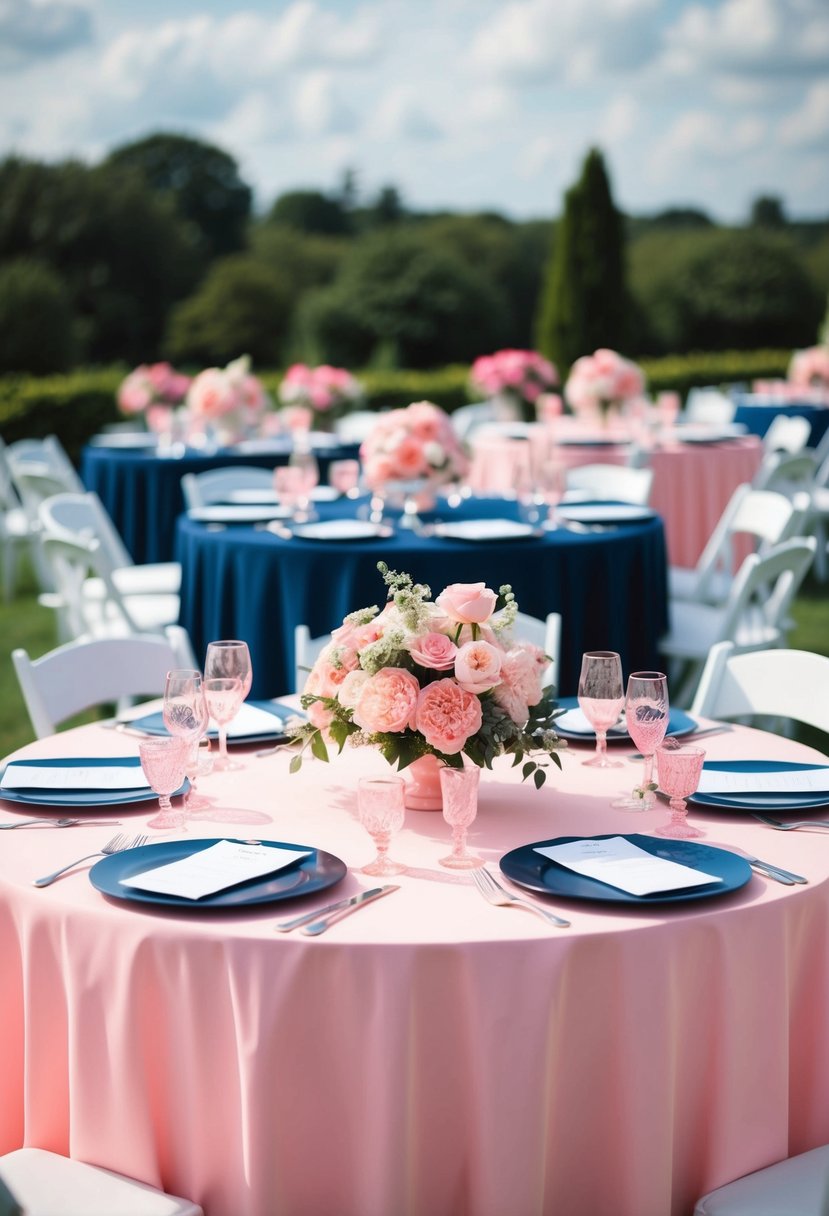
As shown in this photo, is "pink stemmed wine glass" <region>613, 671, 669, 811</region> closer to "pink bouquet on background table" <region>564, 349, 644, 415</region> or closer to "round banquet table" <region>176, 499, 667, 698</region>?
"round banquet table" <region>176, 499, 667, 698</region>

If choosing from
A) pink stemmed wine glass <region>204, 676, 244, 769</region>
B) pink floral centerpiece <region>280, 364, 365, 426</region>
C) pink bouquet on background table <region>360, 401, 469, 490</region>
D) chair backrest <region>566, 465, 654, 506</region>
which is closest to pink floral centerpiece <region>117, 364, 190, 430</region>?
pink floral centerpiece <region>280, 364, 365, 426</region>

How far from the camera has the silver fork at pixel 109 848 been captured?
208cm

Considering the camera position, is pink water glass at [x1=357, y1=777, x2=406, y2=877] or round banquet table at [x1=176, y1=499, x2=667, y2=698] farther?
round banquet table at [x1=176, y1=499, x2=667, y2=698]

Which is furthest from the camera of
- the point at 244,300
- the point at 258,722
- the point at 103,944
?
the point at 244,300

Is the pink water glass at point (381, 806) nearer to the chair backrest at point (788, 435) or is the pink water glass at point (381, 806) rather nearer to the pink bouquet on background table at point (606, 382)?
the pink bouquet on background table at point (606, 382)

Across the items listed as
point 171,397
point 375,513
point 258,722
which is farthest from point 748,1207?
point 171,397

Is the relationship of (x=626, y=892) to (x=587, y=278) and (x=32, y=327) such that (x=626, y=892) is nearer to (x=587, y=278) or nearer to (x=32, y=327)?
(x=587, y=278)

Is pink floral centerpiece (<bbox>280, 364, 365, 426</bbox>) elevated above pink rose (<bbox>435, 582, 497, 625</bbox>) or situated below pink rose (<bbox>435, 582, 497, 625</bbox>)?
above

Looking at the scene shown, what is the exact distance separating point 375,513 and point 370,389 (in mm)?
9829

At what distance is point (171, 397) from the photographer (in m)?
10.0

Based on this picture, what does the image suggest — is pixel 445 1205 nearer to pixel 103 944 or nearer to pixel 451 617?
pixel 103 944

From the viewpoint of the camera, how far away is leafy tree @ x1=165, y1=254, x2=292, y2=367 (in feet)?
86.9

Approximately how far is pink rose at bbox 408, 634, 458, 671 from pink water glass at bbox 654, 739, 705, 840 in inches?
15.0

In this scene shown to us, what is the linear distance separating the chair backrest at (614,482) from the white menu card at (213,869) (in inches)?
190
